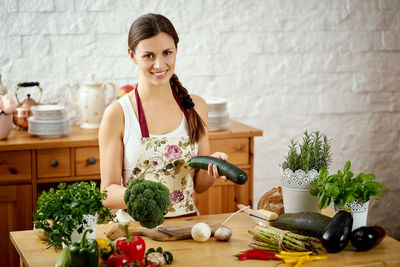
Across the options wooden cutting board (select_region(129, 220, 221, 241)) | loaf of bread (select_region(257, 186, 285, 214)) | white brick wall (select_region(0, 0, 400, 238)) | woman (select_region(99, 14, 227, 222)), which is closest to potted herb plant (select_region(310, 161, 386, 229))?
loaf of bread (select_region(257, 186, 285, 214))

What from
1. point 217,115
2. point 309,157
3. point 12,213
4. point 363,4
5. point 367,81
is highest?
point 363,4

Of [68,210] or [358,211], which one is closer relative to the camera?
[68,210]

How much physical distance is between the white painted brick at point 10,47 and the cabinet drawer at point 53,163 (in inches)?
30.9

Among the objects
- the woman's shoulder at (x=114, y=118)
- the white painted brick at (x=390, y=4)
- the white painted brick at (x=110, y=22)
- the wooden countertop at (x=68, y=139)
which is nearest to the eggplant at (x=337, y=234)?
the woman's shoulder at (x=114, y=118)

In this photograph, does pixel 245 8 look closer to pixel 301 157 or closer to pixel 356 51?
pixel 356 51

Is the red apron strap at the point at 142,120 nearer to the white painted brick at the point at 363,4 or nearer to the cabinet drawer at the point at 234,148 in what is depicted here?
the cabinet drawer at the point at 234,148

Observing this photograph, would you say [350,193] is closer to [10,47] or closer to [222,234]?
[222,234]

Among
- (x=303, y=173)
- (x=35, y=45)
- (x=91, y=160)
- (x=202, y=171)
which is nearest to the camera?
(x=303, y=173)

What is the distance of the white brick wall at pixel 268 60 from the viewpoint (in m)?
3.92

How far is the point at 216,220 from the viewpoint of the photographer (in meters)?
2.45

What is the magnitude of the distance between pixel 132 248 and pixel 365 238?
84cm

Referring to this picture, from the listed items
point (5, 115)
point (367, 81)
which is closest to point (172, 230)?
point (5, 115)

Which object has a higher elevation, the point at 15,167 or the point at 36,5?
the point at 36,5

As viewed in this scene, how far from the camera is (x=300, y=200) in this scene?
2.32 metres
